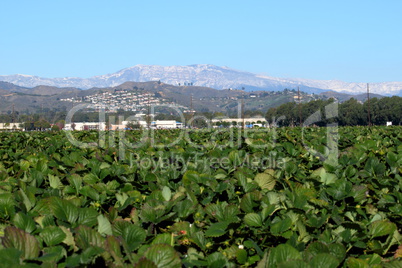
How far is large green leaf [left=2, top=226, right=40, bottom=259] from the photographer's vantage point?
2041 mm

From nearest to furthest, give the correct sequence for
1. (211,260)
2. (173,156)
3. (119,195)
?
(211,260), (119,195), (173,156)

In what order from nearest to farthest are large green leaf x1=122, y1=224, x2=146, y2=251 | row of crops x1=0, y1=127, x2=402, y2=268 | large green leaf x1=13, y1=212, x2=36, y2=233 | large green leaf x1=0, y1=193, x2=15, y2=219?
row of crops x1=0, y1=127, x2=402, y2=268 → large green leaf x1=122, y1=224, x2=146, y2=251 → large green leaf x1=13, y1=212, x2=36, y2=233 → large green leaf x1=0, y1=193, x2=15, y2=219

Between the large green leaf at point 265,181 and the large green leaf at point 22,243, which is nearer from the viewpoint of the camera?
the large green leaf at point 22,243

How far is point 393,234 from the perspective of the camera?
9.63 feet

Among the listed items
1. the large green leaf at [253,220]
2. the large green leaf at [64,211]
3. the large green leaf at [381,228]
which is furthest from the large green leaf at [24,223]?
the large green leaf at [381,228]

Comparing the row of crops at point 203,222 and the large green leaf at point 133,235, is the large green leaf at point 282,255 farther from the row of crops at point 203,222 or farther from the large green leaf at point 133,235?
the large green leaf at point 133,235

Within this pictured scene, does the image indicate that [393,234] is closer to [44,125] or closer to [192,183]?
[192,183]

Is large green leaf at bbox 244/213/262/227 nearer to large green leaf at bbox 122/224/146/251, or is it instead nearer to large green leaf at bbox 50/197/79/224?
large green leaf at bbox 122/224/146/251

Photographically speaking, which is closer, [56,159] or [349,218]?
[349,218]

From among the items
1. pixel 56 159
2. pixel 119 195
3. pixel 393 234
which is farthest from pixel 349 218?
pixel 56 159

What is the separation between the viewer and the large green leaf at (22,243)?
2.04m

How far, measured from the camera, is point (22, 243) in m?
2.05

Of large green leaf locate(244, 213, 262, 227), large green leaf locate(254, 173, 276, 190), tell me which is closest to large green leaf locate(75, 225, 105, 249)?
large green leaf locate(244, 213, 262, 227)

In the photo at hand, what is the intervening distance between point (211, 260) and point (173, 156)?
4489 millimetres
